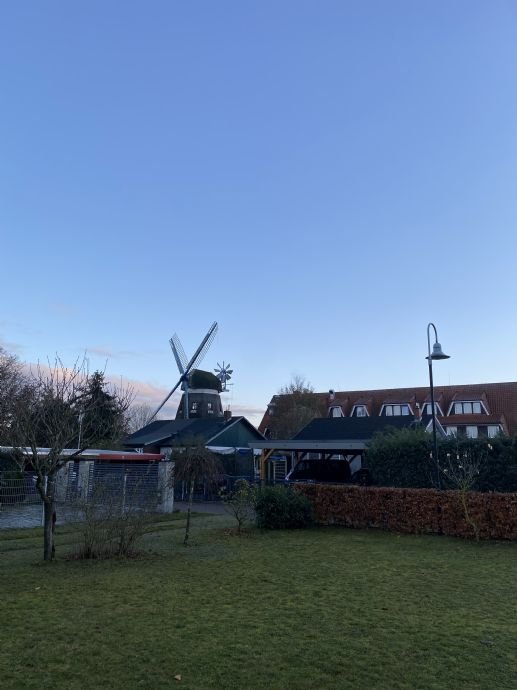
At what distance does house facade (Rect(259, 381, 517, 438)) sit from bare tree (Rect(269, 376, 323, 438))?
1.57 meters

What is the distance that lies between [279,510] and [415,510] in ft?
11.1

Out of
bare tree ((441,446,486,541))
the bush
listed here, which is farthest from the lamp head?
the bush

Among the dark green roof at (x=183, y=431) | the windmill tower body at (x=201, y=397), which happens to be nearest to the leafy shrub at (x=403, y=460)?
the dark green roof at (x=183, y=431)

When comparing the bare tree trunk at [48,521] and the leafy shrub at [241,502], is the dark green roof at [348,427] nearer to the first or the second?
the leafy shrub at [241,502]

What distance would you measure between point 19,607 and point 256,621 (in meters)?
2.83

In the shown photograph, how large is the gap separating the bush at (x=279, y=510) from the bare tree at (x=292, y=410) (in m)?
32.7

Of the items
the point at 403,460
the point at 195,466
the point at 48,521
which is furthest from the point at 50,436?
the point at 195,466

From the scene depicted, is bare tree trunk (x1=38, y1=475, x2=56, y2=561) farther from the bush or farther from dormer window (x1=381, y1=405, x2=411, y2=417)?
dormer window (x1=381, y1=405, x2=411, y2=417)

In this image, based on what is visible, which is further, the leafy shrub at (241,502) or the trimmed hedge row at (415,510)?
the leafy shrub at (241,502)

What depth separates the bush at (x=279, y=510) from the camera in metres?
14.0

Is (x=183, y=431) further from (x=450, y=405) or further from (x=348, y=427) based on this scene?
(x=450, y=405)

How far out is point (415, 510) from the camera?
13609mm

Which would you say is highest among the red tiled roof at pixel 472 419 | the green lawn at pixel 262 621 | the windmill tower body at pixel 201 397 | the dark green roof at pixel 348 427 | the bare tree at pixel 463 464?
the windmill tower body at pixel 201 397

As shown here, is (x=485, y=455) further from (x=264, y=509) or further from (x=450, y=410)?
(x=450, y=410)
